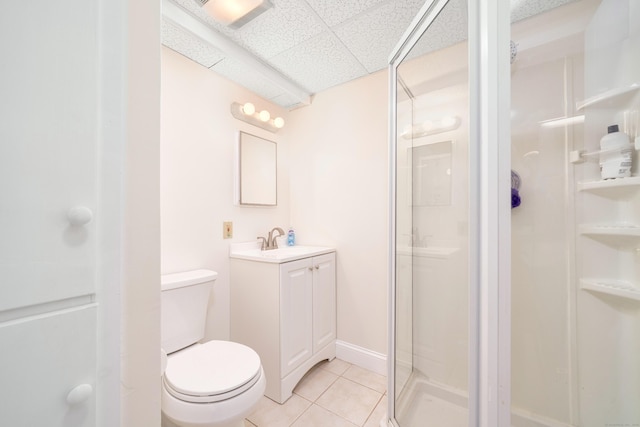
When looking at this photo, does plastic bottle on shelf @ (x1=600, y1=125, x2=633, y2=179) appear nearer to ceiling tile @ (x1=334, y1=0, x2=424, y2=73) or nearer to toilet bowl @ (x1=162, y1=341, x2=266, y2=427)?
ceiling tile @ (x1=334, y1=0, x2=424, y2=73)

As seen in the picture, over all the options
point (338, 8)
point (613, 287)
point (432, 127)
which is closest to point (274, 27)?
point (338, 8)

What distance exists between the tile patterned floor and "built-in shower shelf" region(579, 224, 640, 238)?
1389 millimetres

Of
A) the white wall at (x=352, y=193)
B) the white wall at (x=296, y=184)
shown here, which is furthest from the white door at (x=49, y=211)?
the white wall at (x=352, y=193)

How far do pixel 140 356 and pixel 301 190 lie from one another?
1.72 m

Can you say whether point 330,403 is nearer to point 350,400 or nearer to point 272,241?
point 350,400

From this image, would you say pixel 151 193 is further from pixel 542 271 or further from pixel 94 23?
pixel 542 271

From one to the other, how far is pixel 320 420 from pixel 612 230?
1.64 metres

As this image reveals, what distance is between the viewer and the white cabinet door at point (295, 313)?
1414mm

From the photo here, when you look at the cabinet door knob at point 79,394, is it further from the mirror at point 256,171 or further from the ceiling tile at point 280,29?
the ceiling tile at point 280,29

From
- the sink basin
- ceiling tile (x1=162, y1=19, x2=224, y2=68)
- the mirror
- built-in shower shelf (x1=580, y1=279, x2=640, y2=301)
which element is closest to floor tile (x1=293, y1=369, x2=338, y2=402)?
the sink basin

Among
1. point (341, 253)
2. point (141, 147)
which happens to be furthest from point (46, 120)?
point (341, 253)

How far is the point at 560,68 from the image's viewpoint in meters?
1.14

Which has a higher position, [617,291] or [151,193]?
[151,193]

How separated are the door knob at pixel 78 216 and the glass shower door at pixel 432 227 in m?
1.03
